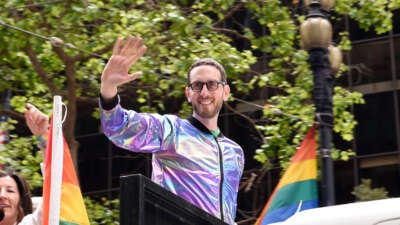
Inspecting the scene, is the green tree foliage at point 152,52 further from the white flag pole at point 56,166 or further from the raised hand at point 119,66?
the raised hand at point 119,66

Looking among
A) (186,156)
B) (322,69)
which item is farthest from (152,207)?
(322,69)

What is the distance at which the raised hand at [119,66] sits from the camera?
17.4ft

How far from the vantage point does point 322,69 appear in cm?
1078

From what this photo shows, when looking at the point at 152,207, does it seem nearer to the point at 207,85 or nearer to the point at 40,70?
the point at 207,85

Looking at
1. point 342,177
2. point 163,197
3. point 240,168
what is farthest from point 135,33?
point 342,177

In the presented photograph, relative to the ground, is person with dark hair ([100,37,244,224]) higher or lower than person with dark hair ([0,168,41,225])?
higher

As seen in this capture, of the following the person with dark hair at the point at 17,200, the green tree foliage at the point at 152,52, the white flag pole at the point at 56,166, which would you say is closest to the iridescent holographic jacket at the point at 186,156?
the white flag pole at the point at 56,166

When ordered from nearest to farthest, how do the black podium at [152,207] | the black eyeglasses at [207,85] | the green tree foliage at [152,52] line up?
1. the black podium at [152,207]
2. the black eyeglasses at [207,85]
3. the green tree foliage at [152,52]

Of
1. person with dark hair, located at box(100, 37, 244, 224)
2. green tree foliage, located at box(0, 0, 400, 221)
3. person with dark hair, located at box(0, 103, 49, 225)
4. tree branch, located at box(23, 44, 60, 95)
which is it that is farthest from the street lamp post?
person with dark hair, located at box(0, 103, 49, 225)

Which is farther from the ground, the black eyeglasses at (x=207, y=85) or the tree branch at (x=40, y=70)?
the tree branch at (x=40, y=70)

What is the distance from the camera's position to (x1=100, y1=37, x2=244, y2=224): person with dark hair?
17.8 feet

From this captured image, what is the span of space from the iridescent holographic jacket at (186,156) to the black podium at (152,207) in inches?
16.0

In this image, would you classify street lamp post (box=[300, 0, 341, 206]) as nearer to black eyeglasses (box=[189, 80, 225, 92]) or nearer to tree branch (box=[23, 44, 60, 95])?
tree branch (box=[23, 44, 60, 95])

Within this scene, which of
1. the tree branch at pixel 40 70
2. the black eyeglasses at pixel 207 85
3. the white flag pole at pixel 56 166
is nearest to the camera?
the white flag pole at pixel 56 166
